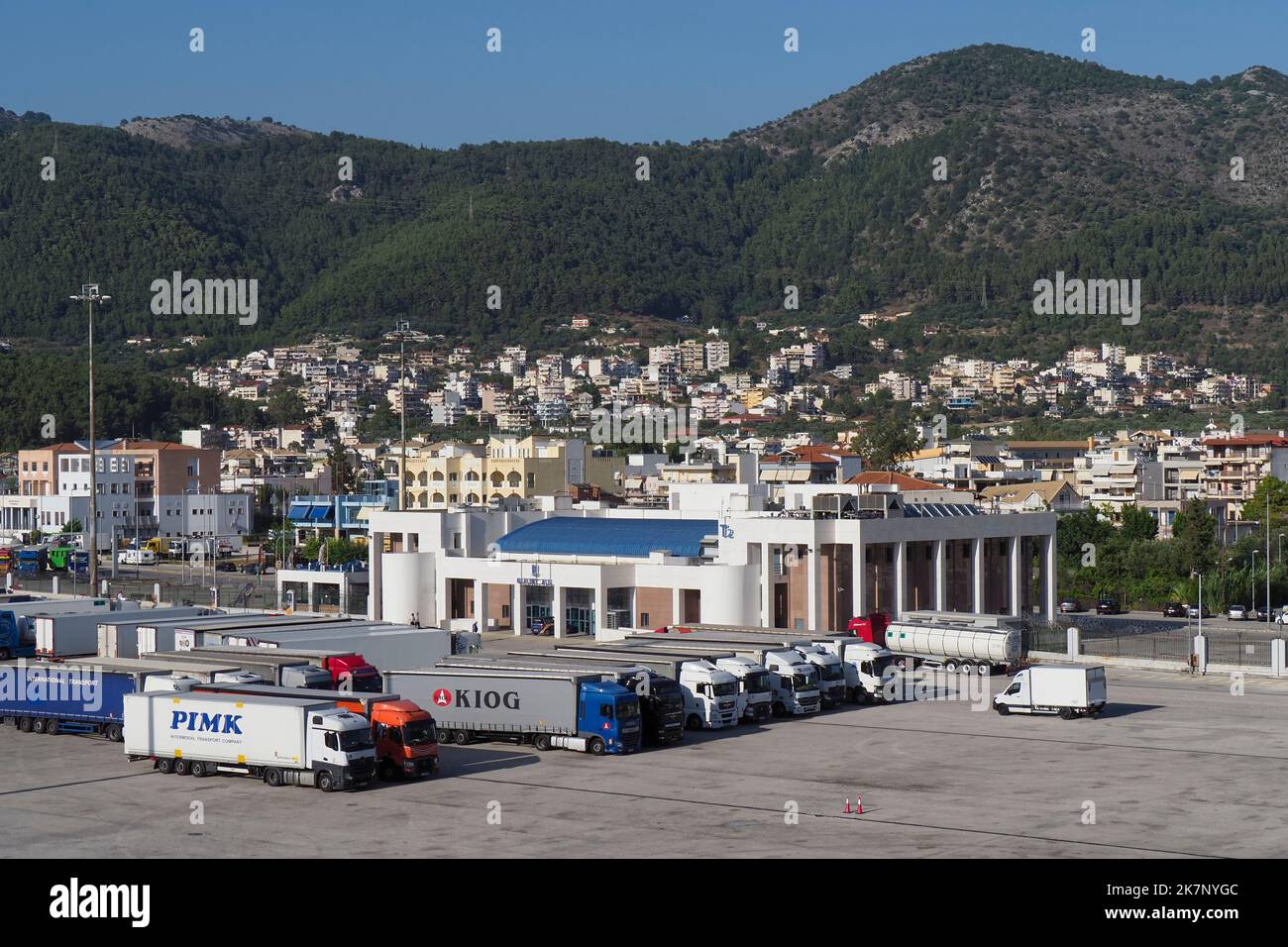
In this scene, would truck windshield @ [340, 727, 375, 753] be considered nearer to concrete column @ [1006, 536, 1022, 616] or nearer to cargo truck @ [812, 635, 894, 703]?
cargo truck @ [812, 635, 894, 703]

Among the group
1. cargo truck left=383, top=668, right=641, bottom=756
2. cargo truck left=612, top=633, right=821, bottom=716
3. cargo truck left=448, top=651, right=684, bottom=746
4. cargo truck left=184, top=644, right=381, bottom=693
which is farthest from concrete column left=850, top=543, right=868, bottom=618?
cargo truck left=383, top=668, right=641, bottom=756

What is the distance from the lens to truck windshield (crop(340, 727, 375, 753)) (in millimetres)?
37969

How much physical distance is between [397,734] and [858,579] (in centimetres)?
3199

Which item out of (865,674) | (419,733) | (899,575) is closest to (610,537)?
(899,575)

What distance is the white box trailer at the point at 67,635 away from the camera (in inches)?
2559

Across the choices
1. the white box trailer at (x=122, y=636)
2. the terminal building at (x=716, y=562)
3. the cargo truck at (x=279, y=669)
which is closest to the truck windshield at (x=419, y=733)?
the cargo truck at (x=279, y=669)

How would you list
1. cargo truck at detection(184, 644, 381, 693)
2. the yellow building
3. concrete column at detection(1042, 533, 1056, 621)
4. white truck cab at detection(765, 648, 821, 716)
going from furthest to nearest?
the yellow building < concrete column at detection(1042, 533, 1056, 621) < white truck cab at detection(765, 648, 821, 716) < cargo truck at detection(184, 644, 381, 693)

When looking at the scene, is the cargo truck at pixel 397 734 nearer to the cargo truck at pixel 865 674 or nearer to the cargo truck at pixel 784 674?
the cargo truck at pixel 784 674

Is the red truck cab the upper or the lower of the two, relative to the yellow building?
lower

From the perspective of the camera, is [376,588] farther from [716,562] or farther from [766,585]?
[766,585]

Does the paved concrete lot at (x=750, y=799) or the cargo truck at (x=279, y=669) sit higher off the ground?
the cargo truck at (x=279, y=669)

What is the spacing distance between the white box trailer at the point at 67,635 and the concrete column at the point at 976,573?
34.7 metres

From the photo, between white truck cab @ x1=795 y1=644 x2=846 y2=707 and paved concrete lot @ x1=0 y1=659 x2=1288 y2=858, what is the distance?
2878mm
